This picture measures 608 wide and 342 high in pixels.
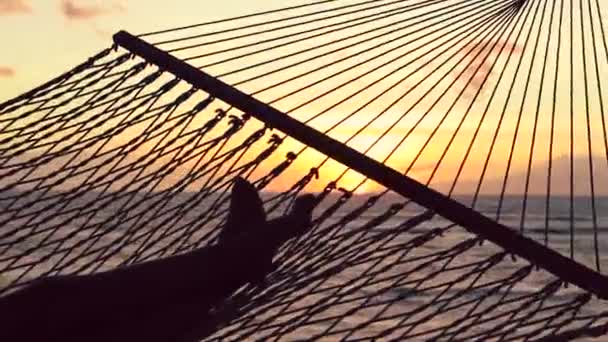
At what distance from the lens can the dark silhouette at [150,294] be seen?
2.34 m

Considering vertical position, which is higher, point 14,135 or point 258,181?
point 14,135

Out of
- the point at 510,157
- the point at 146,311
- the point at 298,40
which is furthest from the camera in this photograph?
the point at 298,40

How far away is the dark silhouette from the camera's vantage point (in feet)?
7.66

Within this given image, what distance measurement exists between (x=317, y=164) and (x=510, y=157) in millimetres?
505

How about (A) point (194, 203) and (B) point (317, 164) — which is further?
(A) point (194, 203)

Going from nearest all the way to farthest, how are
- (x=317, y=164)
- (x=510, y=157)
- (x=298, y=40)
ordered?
(x=510, y=157)
(x=317, y=164)
(x=298, y=40)

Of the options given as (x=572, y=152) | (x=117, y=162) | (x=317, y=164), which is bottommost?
(x=572, y=152)

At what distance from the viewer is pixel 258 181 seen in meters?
3.11

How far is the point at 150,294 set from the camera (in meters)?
2.52

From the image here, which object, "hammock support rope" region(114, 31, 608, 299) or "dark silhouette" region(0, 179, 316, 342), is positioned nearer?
"dark silhouette" region(0, 179, 316, 342)

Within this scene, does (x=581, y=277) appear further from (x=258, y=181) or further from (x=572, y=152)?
(x=258, y=181)

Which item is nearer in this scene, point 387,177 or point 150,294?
point 150,294

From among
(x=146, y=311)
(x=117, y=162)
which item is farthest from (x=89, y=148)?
(x=146, y=311)

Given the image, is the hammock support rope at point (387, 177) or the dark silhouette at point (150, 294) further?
the hammock support rope at point (387, 177)
